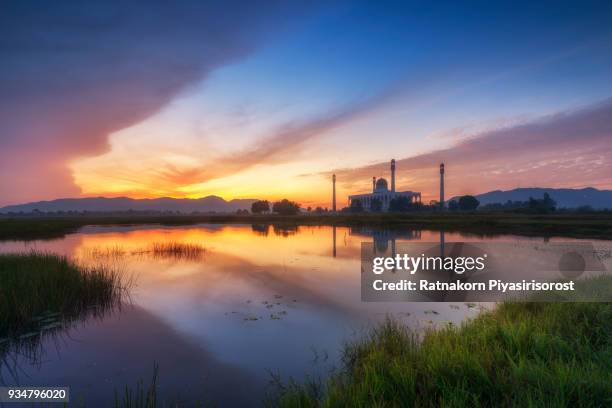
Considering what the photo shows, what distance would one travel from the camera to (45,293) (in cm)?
1320

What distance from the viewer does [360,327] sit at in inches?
469

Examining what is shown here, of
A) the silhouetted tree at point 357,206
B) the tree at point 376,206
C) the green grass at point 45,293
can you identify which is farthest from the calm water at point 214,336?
the silhouetted tree at point 357,206

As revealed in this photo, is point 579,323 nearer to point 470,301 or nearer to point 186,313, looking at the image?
point 470,301

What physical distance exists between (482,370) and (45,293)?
675 inches

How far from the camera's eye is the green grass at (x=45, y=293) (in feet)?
36.3

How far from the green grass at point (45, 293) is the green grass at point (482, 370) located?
430 inches

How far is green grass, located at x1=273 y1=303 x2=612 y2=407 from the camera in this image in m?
5.60

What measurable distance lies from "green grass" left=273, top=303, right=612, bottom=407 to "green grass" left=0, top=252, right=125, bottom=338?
10933 mm

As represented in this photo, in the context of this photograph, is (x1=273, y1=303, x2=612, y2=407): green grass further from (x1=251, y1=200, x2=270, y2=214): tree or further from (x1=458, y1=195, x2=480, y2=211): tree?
(x1=251, y1=200, x2=270, y2=214): tree

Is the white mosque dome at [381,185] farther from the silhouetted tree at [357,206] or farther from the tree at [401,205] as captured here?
the tree at [401,205]

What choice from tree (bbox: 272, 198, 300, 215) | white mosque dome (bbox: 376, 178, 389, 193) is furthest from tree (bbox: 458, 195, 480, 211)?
tree (bbox: 272, 198, 300, 215)

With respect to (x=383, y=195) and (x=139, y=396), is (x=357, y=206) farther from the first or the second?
(x=139, y=396)

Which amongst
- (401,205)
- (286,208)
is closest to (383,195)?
(401,205)

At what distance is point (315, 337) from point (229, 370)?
3.43 m
